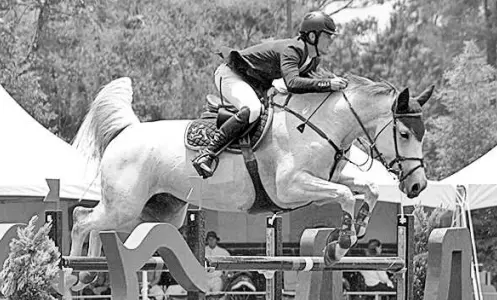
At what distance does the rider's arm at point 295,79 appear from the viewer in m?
6.91

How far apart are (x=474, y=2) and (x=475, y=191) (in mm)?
14580

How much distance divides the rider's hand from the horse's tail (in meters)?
1.48

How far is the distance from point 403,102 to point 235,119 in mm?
978

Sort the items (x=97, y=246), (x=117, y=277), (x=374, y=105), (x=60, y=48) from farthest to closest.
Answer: (x=60, y=48) → (x=97, y=246) → (x=374, y=105) → (x=117, y=277)

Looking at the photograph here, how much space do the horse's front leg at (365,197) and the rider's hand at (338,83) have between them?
21.1 inches

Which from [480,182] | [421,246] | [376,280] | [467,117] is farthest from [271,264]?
[467,117]

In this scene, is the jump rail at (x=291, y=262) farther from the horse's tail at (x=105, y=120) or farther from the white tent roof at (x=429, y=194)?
the white tent roof at (x=429, y=194)

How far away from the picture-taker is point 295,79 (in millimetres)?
6910

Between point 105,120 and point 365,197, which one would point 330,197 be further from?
point 105,120

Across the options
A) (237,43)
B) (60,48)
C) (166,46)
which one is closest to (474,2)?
(237,43)

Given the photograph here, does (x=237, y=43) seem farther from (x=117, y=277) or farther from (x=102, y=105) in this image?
(x=117, y=277)

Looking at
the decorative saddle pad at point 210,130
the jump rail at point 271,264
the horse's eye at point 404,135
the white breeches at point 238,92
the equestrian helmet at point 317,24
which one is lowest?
the jump rail at point 271,264

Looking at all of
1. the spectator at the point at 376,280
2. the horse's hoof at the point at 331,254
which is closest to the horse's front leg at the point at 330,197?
the horse's hoof at the point at 331,254

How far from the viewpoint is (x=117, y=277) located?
18.6ft
